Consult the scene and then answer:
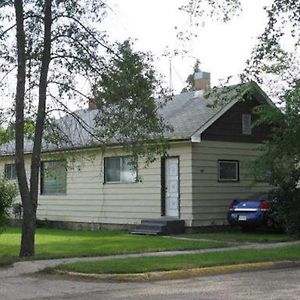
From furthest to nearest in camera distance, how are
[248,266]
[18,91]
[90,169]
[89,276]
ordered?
[90,169] → [18,91] → [248,266] → [89,276]

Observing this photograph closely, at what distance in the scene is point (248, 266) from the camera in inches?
528

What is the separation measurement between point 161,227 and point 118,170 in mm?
3925

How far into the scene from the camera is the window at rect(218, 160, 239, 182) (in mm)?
22203

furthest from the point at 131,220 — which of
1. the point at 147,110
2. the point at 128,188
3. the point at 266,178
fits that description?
the point at 147,110

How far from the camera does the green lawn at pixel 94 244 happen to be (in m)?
15.5

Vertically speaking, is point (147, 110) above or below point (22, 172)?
above

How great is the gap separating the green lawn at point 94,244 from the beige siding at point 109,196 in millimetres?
1773

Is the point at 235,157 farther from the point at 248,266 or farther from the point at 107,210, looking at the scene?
the point at 248,266

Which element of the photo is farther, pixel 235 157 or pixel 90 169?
pixel 90 169

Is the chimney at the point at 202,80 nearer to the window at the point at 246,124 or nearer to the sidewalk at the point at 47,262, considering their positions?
the window at the point at 246,124

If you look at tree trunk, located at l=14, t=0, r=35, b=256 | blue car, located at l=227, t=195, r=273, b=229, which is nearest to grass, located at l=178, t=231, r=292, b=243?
blue car, located at l=227, t=195, r=273, b=229

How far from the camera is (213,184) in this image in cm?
2172

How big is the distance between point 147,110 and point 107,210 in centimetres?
926

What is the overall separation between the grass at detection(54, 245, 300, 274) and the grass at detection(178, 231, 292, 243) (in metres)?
3.32
